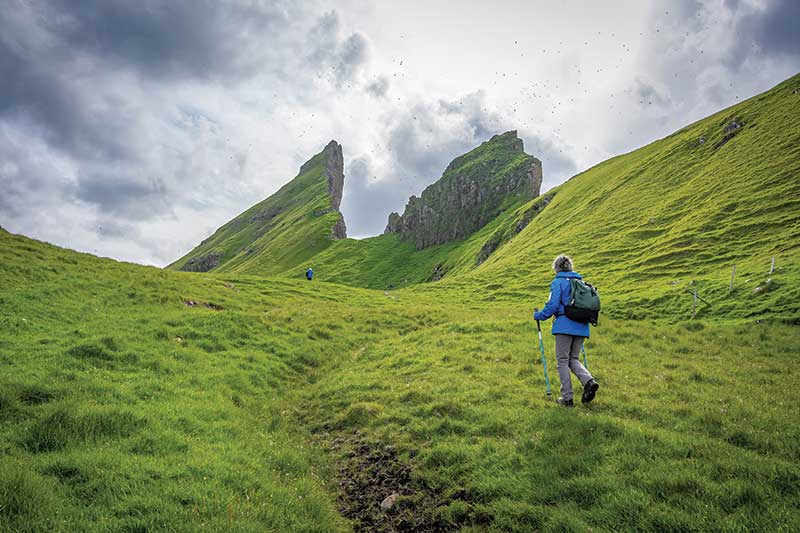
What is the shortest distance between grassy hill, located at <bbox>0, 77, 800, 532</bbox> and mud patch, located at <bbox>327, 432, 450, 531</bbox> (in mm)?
48

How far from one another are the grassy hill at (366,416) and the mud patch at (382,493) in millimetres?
48

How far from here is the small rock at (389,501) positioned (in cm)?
901

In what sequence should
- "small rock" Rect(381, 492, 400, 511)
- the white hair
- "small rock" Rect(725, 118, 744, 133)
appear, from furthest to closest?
"small rock" Rect(725, 118, 744, 133), the white hair, "small rock" Rect(381, 492, 400, 511)

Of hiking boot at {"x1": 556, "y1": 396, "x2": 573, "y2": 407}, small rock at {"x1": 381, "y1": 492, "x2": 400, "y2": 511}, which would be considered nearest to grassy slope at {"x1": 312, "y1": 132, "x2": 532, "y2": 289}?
hiking boot at {"x1": 556, "y1": 396, "x2": 573, "y2": 407}

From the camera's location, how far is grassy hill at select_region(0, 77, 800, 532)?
7.13 meters

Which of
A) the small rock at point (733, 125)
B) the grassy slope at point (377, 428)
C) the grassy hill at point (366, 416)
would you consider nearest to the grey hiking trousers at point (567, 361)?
the grassy hill at point (366, 416)

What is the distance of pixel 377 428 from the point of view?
12.7 meters

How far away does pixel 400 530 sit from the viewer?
8289 millimetres

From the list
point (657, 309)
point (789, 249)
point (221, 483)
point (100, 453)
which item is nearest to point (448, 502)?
point (221, 483)

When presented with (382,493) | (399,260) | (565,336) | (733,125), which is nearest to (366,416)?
(382,493)

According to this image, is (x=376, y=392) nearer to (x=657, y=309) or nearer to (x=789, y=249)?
(x=657, y=309)

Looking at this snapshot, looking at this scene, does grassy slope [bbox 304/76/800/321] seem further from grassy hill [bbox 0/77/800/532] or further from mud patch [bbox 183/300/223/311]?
mud patch [bbox 183/300/223/311]

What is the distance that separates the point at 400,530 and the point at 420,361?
10709 millimetres

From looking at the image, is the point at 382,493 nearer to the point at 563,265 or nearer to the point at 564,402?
the point at 564,402
